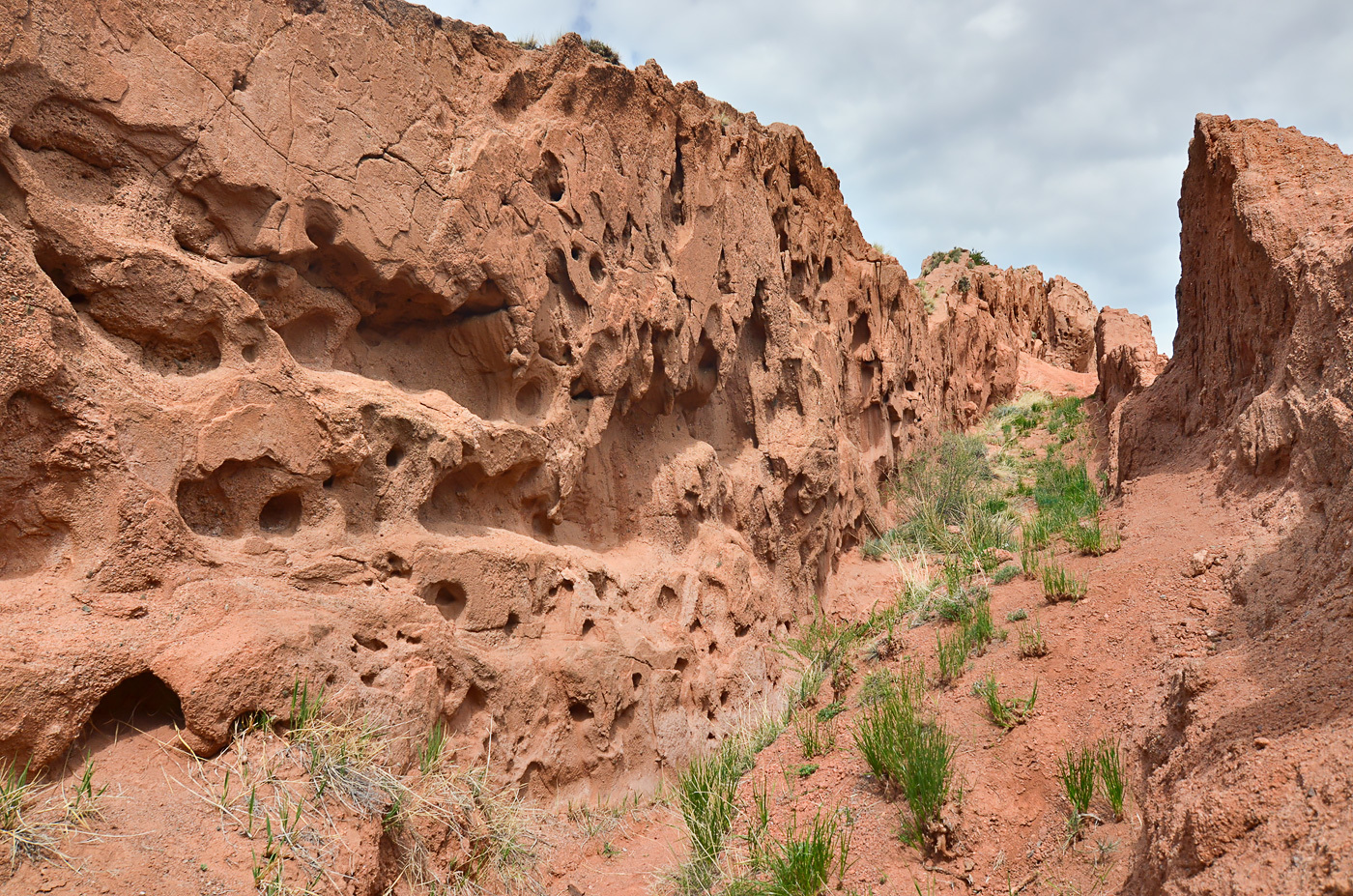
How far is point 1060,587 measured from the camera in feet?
21.1

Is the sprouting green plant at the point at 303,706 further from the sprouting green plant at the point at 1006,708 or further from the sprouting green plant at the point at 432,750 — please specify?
the sprouting green plant at the point at 1006,708

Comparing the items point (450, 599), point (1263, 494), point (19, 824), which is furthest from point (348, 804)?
point (1263, 494)

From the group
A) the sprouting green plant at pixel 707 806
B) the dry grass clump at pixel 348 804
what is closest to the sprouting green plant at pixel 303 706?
the dry grass clump at pixel 348 804

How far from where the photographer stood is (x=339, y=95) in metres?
4.74

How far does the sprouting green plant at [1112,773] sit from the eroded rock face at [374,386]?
2601 millimetres

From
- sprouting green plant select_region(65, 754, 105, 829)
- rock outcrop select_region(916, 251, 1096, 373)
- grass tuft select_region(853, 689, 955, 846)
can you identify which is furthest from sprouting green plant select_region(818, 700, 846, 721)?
rock outcrop select_region(916, 251, 1096, 373)

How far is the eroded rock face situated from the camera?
137 inches

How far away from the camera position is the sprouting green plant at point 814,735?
5969 mm

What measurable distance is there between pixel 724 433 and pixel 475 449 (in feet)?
10.8

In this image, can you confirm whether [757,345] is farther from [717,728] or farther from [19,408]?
[19,408]

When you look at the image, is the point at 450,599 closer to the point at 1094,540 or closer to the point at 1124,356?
the point at 1094,540

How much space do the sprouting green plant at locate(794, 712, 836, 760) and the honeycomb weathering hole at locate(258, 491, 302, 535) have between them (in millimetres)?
3706

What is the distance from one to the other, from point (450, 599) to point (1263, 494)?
5.43 m

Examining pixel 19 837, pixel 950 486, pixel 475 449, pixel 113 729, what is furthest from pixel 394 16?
pixel 950 486
